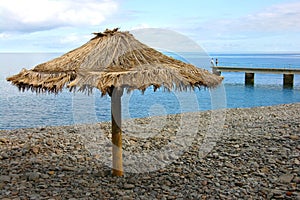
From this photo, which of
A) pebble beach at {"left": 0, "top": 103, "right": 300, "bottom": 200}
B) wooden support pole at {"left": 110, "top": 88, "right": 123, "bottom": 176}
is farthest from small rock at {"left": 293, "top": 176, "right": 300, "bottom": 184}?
wooden support pole at {"left": 110, "top": 88, "right": 123, "bottom": 176}

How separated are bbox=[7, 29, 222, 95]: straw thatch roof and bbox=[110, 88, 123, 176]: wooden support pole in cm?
43

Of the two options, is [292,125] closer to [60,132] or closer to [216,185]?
[216,185]

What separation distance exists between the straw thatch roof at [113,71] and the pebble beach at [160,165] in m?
1.26

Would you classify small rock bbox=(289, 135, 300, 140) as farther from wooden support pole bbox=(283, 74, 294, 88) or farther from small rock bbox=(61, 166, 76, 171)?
wooden support pole bbox=(283, 74, 294, 88)

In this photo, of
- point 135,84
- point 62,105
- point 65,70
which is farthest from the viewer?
point 62,105

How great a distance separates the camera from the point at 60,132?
8.09 metres

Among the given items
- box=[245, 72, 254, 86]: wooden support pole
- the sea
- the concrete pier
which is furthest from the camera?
box=[245, 72, 254, 86]: wooden support pole

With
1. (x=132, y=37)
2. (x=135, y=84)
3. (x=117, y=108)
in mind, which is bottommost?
(x=117, y=108)

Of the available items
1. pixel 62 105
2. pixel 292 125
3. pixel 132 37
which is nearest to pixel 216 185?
pixel 132 37

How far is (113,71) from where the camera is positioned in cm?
391

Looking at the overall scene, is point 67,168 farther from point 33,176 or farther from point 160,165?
point 160,165

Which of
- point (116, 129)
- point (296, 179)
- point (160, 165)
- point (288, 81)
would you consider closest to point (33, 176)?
point (116, 129)

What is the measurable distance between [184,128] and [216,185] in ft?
13.9

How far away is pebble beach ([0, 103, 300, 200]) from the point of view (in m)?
4.21
